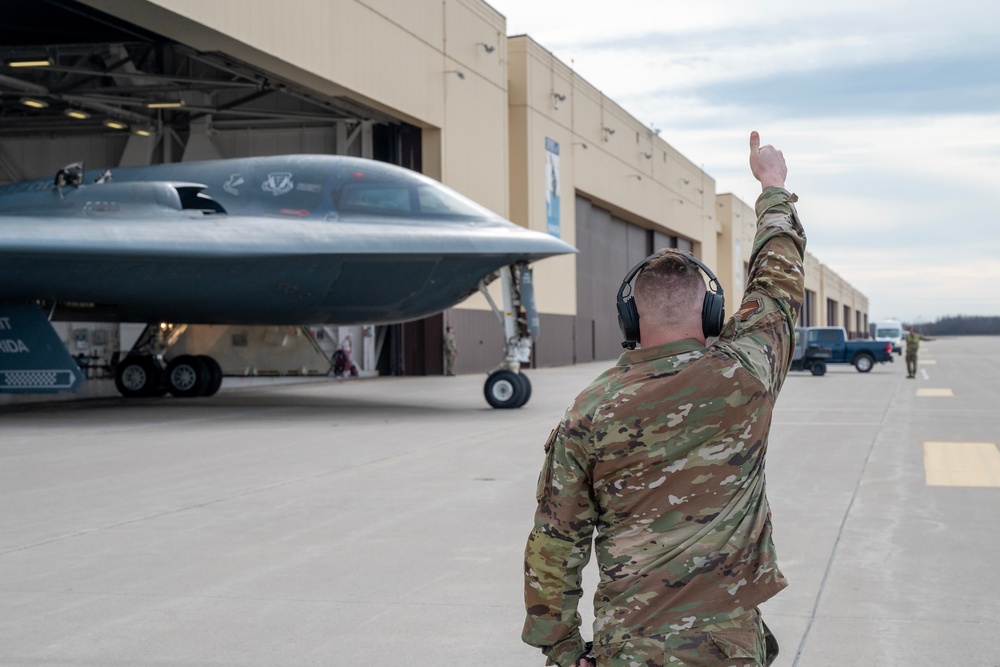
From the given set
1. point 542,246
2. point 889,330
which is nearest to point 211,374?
point 542,246

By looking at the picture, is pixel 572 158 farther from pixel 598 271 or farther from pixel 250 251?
pixel 250 251

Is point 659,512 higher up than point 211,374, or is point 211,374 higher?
point 659,512

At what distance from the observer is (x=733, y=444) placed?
2473mm

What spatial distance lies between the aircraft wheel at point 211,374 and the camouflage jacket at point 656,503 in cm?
2081

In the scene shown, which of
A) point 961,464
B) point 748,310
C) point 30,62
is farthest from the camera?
point 30,62

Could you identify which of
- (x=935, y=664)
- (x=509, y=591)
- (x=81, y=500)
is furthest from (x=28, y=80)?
(x=935, y=664)

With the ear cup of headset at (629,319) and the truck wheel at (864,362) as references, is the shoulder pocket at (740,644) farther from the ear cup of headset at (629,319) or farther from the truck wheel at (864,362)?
the truck wheel at (864,362)

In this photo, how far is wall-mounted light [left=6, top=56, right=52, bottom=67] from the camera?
2692 centimetres

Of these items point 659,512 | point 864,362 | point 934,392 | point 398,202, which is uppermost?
point 398,202

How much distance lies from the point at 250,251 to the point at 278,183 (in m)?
1.78

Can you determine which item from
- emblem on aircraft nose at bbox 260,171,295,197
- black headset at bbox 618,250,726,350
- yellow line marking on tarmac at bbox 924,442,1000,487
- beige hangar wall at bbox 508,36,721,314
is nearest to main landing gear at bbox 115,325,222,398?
emblem on aircraft nose at bbox 260,171,295,197

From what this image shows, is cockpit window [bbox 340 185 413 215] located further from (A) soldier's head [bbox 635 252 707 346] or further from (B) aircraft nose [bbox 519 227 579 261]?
(A) soldier's head [bbox 635 252 707 346]

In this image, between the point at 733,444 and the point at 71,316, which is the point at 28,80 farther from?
the point at 733,444

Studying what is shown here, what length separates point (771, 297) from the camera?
2.72m
